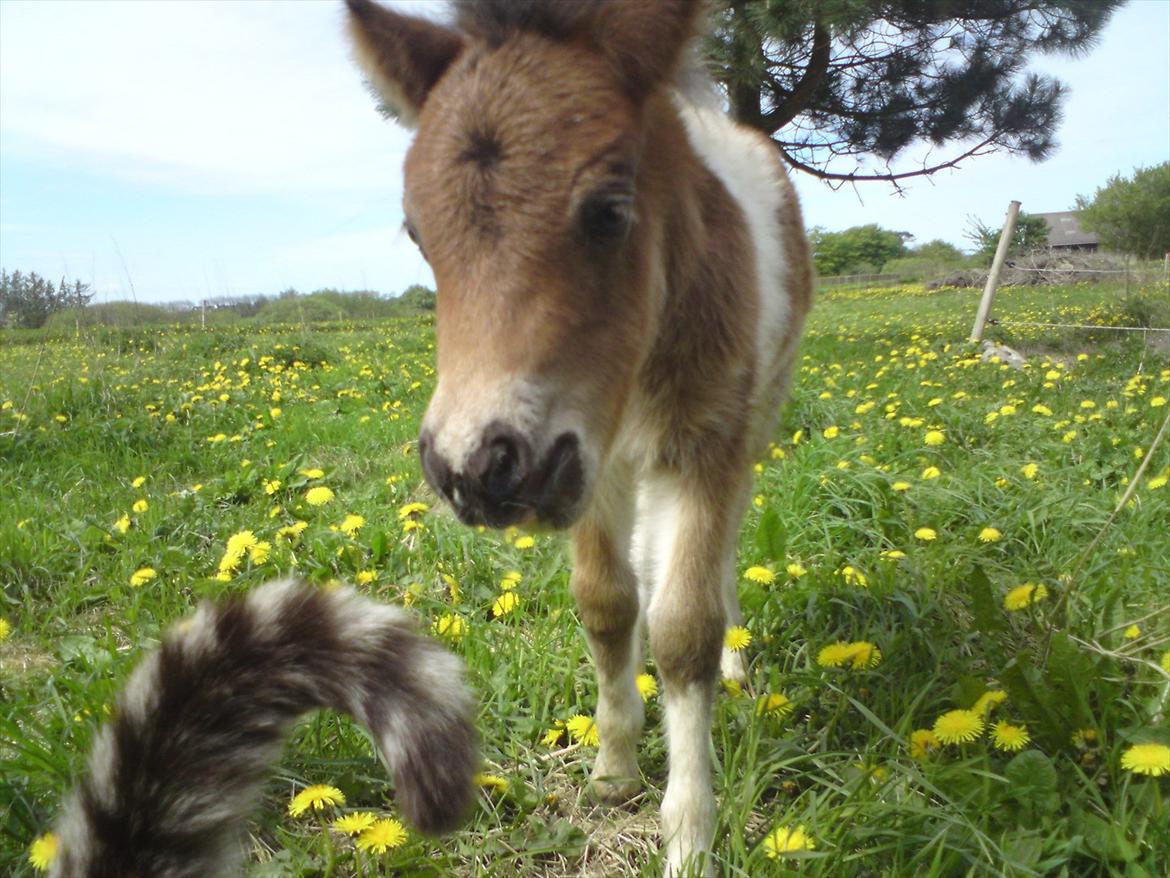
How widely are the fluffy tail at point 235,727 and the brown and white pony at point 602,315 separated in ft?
1.14

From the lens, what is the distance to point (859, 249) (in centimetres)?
5347

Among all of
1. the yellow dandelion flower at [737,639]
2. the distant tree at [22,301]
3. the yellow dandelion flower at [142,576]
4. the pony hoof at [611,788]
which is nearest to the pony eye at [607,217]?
the yellow dandelion flower at [737,639]

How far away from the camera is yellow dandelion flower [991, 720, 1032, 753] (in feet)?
6.38

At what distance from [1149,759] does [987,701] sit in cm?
39

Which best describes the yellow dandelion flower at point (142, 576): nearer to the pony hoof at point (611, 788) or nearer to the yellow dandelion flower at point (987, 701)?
the pony hoof at point (611, 788)

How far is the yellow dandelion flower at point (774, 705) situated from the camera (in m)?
2.22

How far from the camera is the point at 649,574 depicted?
2.71m

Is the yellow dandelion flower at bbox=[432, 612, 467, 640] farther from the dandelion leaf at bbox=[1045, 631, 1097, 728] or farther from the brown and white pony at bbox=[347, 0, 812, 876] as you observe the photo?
the dandelion leaf at bbox=[1045, 631, 1097, 728]

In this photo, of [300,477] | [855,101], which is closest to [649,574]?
[300,477]

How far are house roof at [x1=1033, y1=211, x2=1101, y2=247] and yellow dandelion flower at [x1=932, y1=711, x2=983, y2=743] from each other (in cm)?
4063

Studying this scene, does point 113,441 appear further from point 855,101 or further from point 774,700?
point 855,101

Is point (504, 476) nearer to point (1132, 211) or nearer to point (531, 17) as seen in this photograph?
point (531, 17)

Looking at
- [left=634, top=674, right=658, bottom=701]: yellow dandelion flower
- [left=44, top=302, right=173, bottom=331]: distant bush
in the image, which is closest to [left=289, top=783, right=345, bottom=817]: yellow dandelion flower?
[left=634, top=674, right=658, bottom=701]: yellow dandelion flower

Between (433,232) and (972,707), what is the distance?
73.4 inches
